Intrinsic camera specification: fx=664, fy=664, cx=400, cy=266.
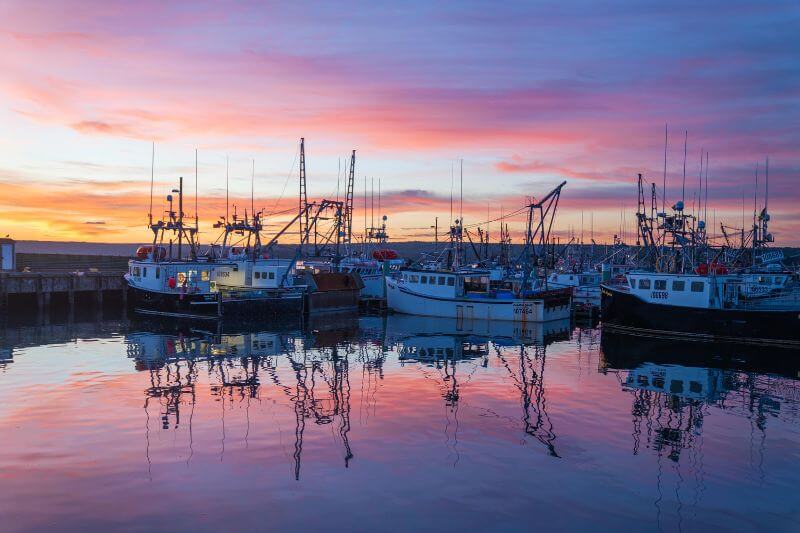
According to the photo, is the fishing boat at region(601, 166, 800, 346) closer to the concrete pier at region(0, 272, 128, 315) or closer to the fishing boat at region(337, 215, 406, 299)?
the fishing boat at region(337, 215, 406, 299)

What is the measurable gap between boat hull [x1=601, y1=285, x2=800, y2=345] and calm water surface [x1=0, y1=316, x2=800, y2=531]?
6.05m

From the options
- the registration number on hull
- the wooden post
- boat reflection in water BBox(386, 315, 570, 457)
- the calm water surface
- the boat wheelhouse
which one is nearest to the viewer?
the calm water surface

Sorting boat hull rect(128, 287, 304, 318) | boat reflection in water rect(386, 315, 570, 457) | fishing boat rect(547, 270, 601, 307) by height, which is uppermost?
fishing boat rect(547, 270, 601, 307)

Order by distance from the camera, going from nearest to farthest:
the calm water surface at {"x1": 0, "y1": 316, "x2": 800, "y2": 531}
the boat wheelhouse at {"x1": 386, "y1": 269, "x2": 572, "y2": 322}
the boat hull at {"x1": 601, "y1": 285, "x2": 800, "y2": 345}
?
the calm water surface at {"x1": 0, "y1": 316, "x2": 800, "y2": 531} → the boat hull at {"x1": 601, "y1": 285, "x2": 800, "y2": 345} → the boat wheelhouse at {"x1": 386, "y1": 269, "x2": 572, "y2": 322}

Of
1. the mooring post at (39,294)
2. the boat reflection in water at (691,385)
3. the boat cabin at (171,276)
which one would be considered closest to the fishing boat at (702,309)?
the boat reflection in water at (691,385)

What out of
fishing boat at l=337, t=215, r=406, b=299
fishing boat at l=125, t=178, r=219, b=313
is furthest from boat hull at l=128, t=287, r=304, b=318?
fishing boat at l=337, t=215, r=406, b=299

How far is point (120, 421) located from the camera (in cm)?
2108

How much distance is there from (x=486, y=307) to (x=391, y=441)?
124 feet

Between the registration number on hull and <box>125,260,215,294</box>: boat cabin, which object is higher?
<box>125,260,215,294</box>: boat cabin

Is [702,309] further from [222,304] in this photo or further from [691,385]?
[222,304]

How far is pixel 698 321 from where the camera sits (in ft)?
144

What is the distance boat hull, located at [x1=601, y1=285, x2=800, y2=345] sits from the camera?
41.5 m

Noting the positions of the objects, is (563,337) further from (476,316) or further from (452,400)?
(452,400)

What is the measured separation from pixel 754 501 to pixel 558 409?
A: 910 cm
